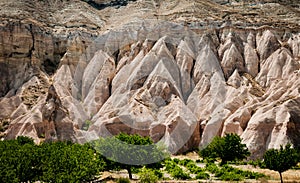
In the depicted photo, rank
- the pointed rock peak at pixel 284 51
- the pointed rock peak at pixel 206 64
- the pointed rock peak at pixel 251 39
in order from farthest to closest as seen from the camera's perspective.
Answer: the pointed rock peak at pixel 251 39, the pointed rock peak at pixel 206 64, the pointed rock peak at pixel 284 51

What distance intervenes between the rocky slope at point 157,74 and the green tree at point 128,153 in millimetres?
15592

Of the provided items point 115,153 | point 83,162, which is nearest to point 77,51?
point 115,153

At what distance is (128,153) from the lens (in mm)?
33656

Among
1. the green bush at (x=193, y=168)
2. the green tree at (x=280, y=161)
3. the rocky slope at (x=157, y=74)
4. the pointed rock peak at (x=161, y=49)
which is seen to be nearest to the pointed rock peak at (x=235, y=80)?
the rocky slope at (x=157, y=74)

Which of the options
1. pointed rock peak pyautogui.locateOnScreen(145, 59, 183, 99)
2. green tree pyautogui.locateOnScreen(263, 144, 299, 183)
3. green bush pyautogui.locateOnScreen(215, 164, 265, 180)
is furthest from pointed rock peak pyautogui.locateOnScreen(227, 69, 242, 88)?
green tree pyautogui.locateOnScreen(263, 144, 299, 183)

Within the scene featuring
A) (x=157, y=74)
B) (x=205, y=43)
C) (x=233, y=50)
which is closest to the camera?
(x=157, y=74)

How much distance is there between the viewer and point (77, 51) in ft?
249

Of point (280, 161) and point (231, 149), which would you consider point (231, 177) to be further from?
point (231, 149)

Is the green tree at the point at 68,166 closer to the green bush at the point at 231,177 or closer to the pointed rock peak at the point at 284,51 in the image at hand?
the green bush at the point at 231,177

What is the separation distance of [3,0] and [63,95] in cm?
3449

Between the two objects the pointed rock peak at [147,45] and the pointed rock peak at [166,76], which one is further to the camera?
the pointed rock peak at [147,45]

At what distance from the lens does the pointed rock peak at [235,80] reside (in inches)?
2400

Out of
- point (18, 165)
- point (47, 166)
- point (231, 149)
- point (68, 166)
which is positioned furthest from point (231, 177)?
point (18, 165)

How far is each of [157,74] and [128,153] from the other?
97.4 ft
